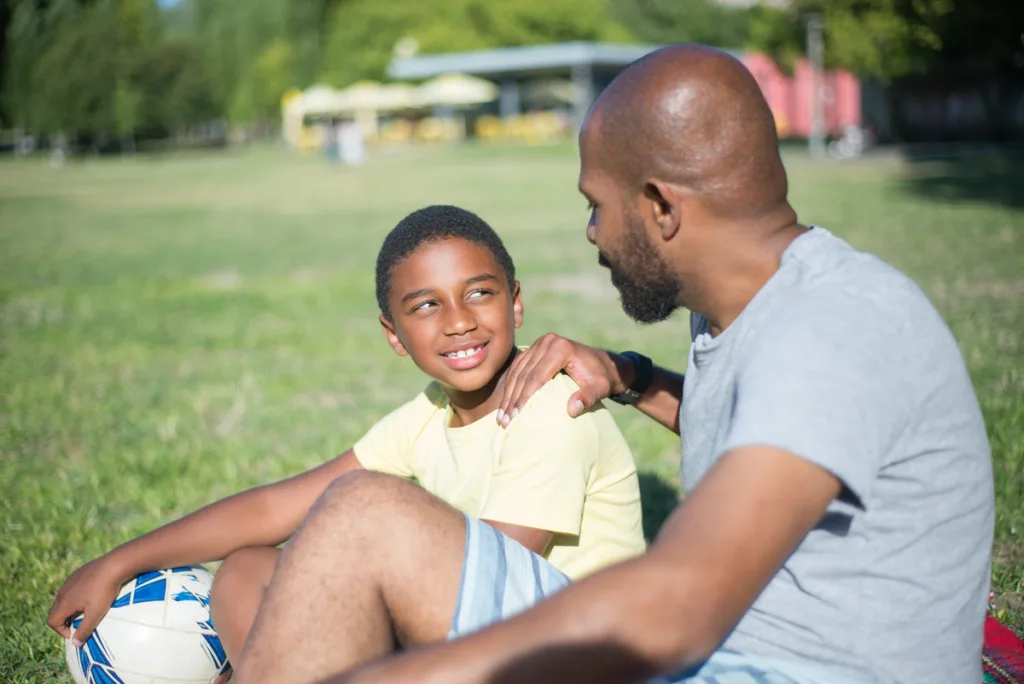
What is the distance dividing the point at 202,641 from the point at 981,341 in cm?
614

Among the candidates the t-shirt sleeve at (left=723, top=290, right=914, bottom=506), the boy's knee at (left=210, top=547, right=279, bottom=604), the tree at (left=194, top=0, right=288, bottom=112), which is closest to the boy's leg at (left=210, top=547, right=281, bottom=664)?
the boy's knee at (left=210, top=547, right=279, bottom=604)

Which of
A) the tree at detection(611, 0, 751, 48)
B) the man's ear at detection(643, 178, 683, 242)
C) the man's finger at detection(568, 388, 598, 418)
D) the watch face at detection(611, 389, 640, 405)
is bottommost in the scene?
the watch face at detection(611, 389, 640, 405)

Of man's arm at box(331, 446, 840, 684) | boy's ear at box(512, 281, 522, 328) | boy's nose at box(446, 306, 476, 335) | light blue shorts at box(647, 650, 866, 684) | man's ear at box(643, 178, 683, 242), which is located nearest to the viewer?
man's arm at box(331, 446, 840, 684)

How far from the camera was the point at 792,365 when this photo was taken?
1.74 meters

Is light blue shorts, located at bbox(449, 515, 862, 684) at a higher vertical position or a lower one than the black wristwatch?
lower

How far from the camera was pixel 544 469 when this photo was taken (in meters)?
2.56

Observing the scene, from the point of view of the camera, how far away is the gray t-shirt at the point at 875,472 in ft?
5.78

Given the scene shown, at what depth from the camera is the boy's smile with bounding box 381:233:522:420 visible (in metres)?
2.98

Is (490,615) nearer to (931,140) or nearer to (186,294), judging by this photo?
(186,294)

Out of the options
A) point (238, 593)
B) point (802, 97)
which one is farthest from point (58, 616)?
point (802, 97)

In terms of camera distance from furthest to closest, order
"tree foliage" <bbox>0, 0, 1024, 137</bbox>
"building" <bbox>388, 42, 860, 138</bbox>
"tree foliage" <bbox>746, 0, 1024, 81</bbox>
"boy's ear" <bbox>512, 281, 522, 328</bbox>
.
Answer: "building" <bbox>388, 42, 860, 138</bbox> → "tree foliage" <bbox>0, 0, 1024, 137</bbox> → "tree foliage" <bbox>746, 0, 1024, 81</bbox> → "boy's ear" <bbox>512, 281, 522, 328</bbox>

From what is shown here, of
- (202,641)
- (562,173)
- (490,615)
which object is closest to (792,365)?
(490,615)

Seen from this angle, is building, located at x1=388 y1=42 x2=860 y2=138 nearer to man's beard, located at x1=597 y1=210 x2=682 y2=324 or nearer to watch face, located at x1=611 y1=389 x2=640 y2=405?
watch face, located at x1=611 y1=389 x2=640 y2=405

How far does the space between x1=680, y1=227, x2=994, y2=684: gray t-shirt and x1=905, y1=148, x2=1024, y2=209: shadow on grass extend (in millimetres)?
16440
